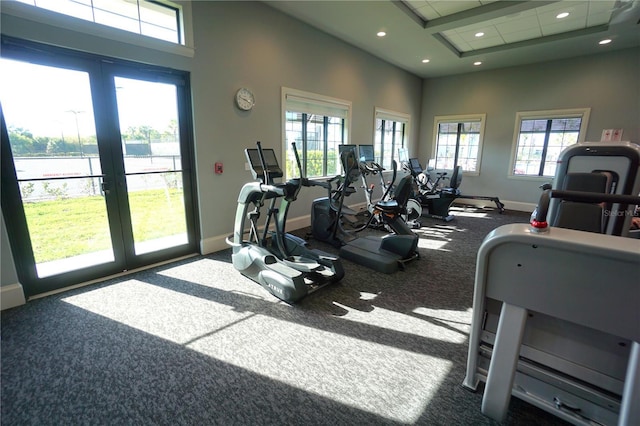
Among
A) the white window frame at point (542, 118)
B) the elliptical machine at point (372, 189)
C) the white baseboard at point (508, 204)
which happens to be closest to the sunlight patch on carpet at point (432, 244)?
the elliptical machine at point (372, 189)

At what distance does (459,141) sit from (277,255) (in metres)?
7.28

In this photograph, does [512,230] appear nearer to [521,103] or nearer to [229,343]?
[229,343]

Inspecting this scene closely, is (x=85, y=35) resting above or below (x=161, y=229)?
above

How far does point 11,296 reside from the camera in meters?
2.71

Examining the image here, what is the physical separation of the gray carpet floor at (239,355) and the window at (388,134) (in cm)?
497

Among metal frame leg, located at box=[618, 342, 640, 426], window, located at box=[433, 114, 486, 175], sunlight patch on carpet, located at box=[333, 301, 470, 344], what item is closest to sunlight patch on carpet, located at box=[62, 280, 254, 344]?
sunlight patch on carpet, located at box=[333, 301, 470, 344]

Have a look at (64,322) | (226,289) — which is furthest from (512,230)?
(64,322)

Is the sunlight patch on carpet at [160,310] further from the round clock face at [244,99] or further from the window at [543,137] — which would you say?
the window at [543,137]

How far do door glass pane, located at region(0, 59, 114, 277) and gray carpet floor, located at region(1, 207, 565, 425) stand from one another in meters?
0.53

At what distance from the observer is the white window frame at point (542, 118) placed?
21.4ft

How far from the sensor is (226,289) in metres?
3.12

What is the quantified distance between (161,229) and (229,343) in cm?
228

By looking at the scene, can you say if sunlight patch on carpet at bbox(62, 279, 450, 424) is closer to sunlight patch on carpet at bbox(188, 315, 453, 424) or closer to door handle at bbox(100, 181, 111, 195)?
sunlight patch on carpet at bbox(188, 315, 453, 424)

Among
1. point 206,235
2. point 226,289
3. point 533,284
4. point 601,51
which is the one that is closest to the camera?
point 533,284
